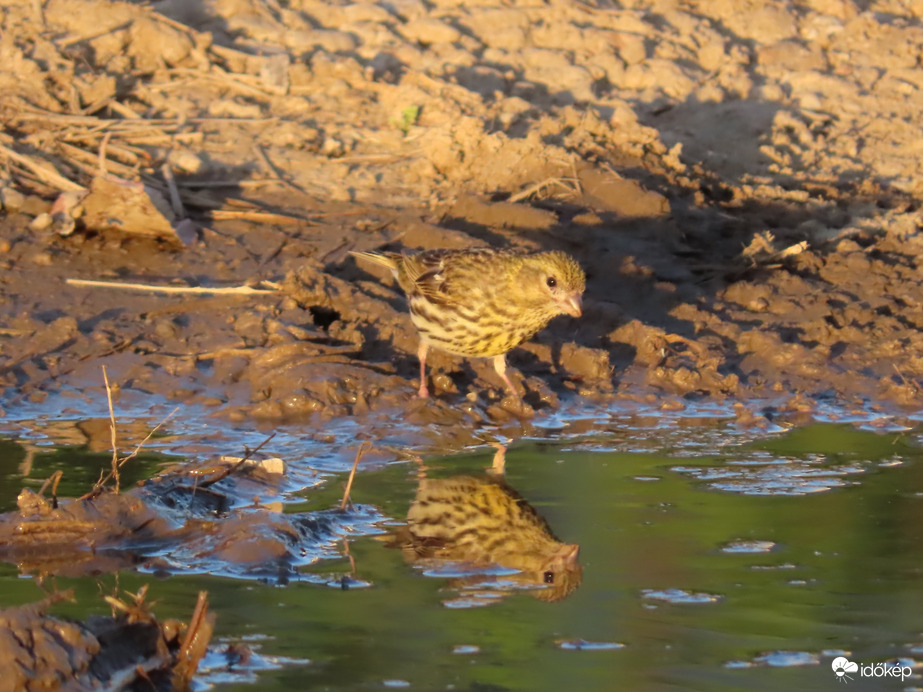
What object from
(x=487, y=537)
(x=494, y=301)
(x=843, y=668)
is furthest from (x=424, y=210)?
(x=843, y=668)

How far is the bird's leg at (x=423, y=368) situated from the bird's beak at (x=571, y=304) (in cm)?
84

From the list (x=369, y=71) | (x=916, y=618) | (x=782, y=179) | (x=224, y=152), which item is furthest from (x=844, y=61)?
(x=916, y=618)

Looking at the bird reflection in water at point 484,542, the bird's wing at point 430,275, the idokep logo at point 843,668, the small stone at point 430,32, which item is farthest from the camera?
the small stone at point 430,32

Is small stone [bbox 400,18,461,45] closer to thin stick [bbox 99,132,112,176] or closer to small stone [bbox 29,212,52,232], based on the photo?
thin stick [bbox 99,132,112,176]

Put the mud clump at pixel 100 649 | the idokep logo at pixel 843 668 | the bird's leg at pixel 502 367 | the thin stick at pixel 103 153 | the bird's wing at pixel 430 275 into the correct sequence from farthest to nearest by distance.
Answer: the thin stick at pixel 103 153 → the bird's leg at pixel 502 367 → the bird's wing at pixel 430 275 → the idokep logo at pixel 843 668 → the mud clump at pixel 100 649

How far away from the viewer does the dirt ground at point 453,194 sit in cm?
805

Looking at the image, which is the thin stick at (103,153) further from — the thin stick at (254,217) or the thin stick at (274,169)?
the thin stick at (274,169)

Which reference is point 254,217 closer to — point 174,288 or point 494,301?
point 174,288

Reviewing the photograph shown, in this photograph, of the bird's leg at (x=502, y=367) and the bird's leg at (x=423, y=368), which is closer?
the bird's leg at (x=423, y=368)

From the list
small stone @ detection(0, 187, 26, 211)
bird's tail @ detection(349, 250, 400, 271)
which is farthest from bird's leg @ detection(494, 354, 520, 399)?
small stone @ detection(0, 187, 26, 211)

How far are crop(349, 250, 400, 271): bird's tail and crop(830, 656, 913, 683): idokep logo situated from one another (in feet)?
15.0

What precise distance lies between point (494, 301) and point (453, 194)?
2.22 meters

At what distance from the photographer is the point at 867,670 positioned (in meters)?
4.29

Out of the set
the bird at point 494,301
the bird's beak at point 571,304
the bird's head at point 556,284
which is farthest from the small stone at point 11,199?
the bird's beak at point 571,304
